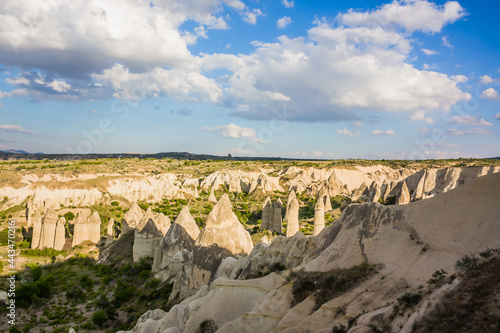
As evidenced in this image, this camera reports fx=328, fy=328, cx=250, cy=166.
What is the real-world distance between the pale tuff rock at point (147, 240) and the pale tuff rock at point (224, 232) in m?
9.67

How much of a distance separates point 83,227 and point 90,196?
60.2 ft

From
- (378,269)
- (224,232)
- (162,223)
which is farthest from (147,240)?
(378,269)

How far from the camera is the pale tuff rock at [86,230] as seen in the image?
37.2m

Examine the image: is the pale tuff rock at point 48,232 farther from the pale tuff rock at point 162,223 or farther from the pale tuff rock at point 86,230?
the pale tuff rock at point 162,223

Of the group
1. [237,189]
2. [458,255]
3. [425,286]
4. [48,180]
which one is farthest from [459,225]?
[237,189]

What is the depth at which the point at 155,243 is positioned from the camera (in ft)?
89.7

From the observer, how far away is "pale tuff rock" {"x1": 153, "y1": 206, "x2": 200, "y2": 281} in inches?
877

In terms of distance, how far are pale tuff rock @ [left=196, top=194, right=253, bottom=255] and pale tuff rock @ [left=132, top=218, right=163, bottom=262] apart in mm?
9671

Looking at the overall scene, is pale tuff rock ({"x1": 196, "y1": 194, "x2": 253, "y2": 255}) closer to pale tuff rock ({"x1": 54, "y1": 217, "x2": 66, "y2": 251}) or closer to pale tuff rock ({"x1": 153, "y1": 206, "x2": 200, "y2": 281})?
pale tuff rock ({"x1": 153, "y1": 206, "x2": 200, "y2": 281})

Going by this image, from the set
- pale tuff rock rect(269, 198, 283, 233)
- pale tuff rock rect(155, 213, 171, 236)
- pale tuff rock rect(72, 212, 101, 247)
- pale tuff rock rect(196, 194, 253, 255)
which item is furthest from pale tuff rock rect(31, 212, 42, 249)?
Result: pale tuff rock rect(196, 194, 253, 255)

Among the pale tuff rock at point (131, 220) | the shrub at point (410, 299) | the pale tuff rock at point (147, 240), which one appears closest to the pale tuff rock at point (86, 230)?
the pale tuff rock at point (131, 220)

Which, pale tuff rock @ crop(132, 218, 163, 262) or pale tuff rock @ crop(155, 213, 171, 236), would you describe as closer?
pale tuff rock @ crop(132, 218, 163, 262)

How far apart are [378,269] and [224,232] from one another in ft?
34.9

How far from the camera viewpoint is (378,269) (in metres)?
10.4
